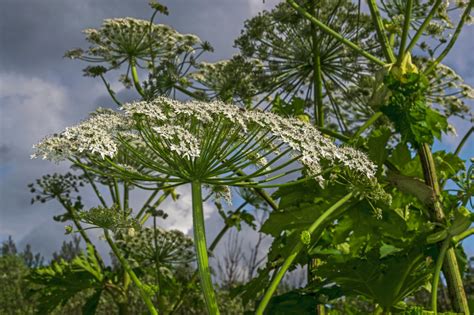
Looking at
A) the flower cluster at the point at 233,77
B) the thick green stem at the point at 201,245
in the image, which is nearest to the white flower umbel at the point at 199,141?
the thick green stem at the point at 201,245

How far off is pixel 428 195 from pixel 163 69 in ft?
11.2

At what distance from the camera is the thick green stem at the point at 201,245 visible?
301 cm

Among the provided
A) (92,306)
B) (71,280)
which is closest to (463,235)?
(92,306)

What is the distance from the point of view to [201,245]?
10.1ft

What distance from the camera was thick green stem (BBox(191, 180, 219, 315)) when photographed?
3.01 meters

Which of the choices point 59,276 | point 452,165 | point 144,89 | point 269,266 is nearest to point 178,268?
point 59,276

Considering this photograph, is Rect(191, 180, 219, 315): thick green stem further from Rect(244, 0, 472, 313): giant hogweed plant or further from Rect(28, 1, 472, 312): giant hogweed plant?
Rect(244, 0, 472, 313): giant hogweed plant

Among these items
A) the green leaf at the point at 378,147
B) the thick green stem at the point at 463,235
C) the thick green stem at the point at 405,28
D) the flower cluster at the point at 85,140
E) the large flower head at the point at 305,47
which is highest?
the large flower head at the point at 305,47

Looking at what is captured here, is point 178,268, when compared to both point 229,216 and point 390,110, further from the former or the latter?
point 390,110

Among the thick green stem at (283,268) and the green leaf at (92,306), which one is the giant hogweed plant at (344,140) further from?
the green leaf at (92,306)

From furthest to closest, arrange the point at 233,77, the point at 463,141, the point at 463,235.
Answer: the point at 233,77, the point at 463,141, the point at 463,235

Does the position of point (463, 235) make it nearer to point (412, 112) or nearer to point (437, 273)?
point (437, 273)

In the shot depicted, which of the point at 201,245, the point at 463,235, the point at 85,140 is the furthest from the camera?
the point at 463,235

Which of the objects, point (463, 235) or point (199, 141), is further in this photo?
point (463, 235)
